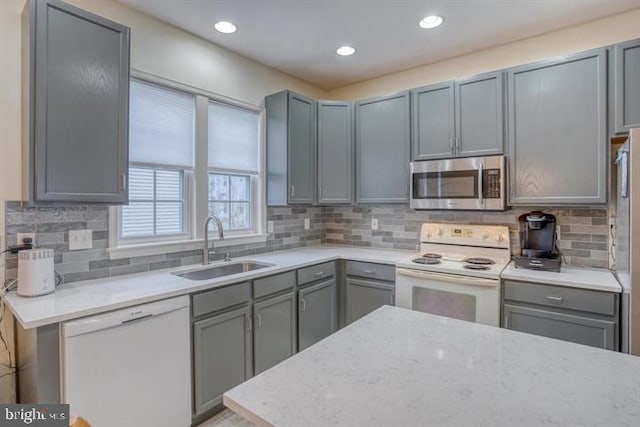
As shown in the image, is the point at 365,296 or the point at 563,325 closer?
the point at 563,325

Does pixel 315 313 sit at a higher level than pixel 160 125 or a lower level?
lower

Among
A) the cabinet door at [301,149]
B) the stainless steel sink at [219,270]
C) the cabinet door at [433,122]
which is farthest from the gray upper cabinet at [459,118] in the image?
the stainless steel sink at [219,270]

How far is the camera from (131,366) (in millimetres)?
1679

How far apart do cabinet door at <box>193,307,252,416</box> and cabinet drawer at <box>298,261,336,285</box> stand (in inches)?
23.3

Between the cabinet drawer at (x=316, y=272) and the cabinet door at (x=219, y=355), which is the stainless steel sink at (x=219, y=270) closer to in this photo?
the cabinet drawer at (x=316, y=272)

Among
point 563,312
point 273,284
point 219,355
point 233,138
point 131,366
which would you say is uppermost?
point 233,138

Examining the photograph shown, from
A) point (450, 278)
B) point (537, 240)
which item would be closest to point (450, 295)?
point (450, 278)

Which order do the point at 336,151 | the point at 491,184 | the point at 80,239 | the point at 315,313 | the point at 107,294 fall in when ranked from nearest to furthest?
the point at 107,294 < the point at 80,239 < the point at 491,184 < the point at 315,313 < the point at 336,151

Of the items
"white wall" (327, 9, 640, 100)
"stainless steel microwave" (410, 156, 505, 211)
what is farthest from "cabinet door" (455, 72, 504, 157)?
"white wall" (327, 9, 640, 100)

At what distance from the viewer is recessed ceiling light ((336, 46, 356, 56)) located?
9.50 feet

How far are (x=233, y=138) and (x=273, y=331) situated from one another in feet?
5.52

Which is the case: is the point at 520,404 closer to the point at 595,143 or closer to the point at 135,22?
the point at 595,143

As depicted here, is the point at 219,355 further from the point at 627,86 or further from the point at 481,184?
the point at 627,86

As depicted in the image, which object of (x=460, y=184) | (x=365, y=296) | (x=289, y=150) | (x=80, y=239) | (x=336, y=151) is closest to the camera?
(x=80, y=239)
